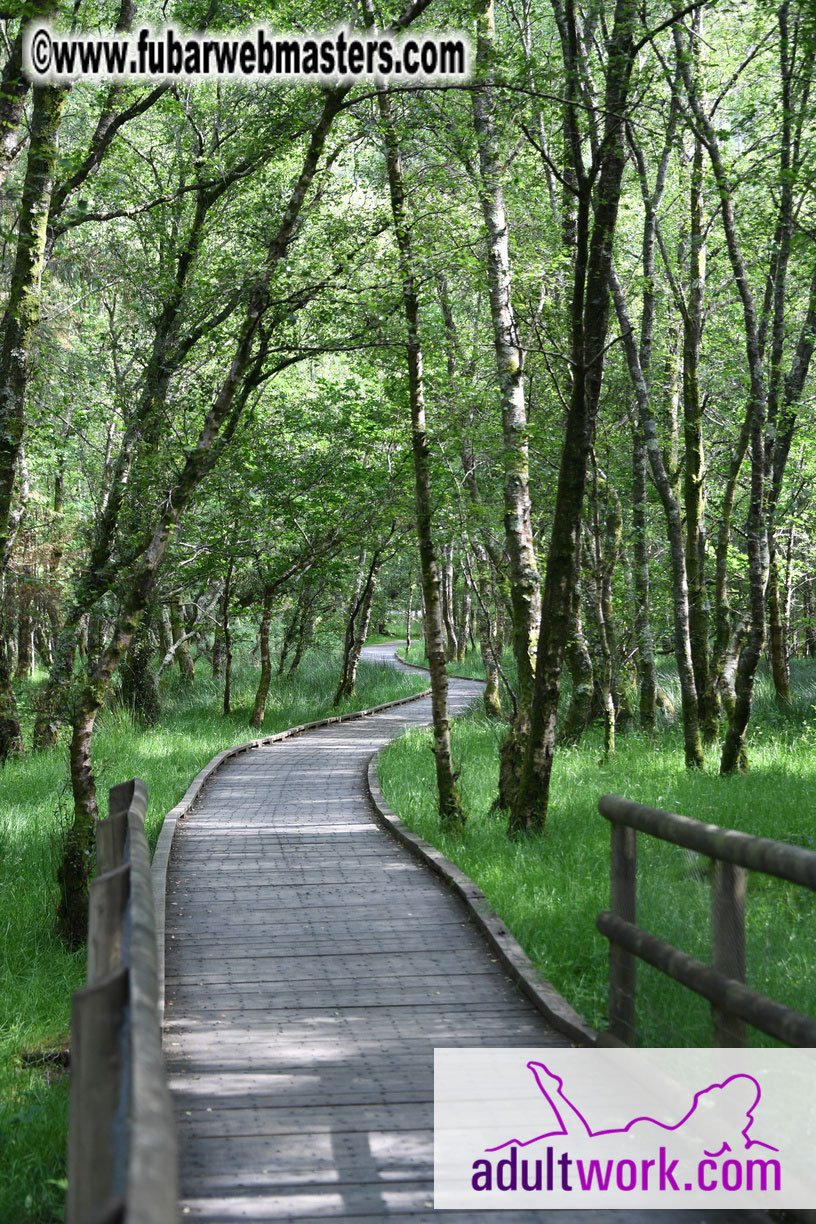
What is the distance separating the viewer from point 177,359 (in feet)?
45.0

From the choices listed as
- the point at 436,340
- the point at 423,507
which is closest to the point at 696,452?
the point at 436,340

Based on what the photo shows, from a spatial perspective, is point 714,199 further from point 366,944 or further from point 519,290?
point 366,944

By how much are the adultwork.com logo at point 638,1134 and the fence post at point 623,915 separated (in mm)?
138

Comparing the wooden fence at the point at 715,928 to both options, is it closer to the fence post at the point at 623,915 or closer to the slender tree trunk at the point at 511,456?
the fence post at the point at 623,915

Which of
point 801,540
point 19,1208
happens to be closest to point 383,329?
point 19,1208

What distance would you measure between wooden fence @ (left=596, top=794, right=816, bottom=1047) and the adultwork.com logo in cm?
14

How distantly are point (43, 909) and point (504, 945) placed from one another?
157 inches

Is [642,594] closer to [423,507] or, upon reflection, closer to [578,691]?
[578,691]

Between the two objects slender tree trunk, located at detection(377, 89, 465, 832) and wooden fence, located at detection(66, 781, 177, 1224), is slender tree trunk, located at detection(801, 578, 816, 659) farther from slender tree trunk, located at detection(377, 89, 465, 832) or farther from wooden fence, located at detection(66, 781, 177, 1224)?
wooden fence, located at detection(66, 781, 177, 1224)

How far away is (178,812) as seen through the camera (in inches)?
467

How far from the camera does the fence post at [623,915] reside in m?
4.66

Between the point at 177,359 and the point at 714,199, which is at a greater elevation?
the point at 714,199

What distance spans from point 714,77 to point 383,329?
8.19 meters

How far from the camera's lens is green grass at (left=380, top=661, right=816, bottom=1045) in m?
3.93
